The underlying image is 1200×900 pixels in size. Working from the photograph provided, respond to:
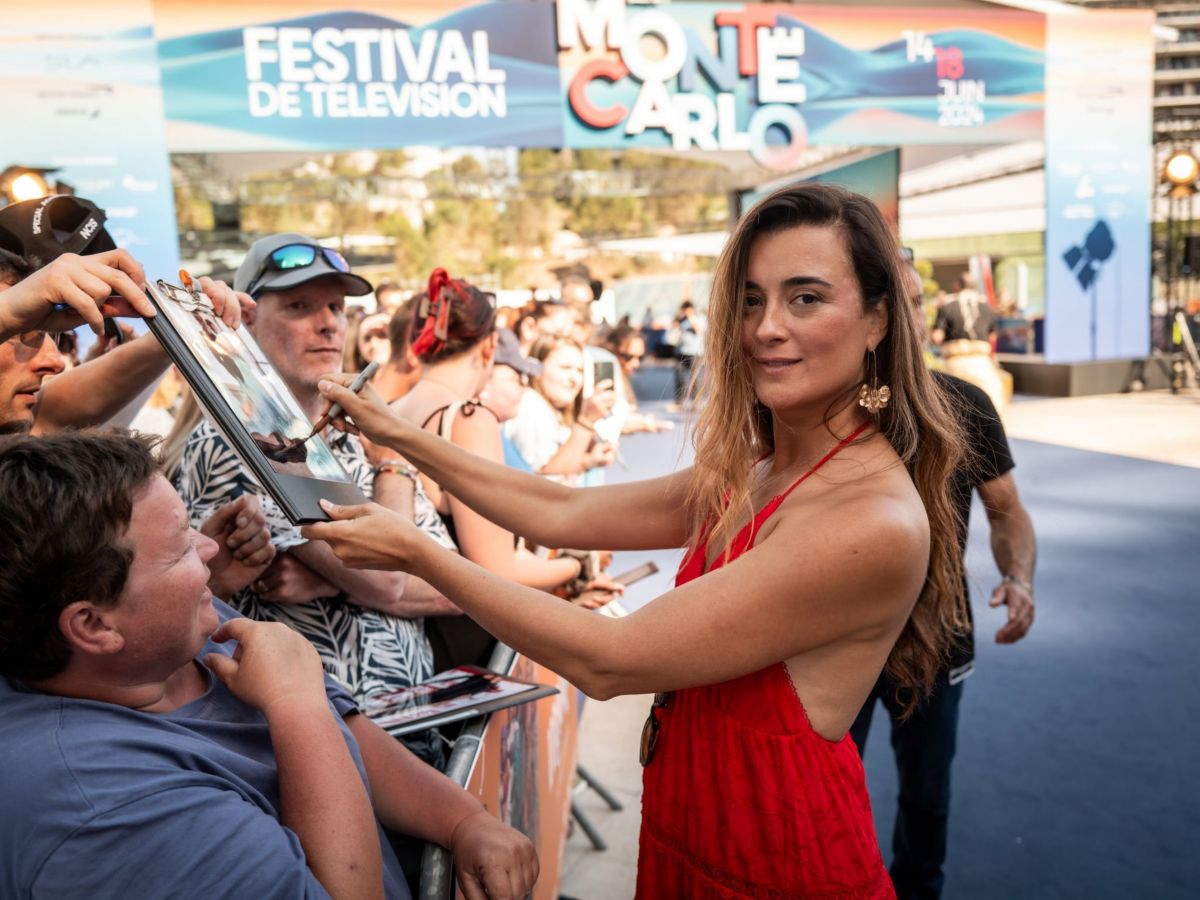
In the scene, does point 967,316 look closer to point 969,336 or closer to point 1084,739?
point 969,336

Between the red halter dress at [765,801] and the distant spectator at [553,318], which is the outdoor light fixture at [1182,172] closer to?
the distant spectator at [553,318]

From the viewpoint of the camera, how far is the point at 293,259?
2.20 metres

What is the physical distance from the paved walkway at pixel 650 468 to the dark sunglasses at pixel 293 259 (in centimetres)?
93

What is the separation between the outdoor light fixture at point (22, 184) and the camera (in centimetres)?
686

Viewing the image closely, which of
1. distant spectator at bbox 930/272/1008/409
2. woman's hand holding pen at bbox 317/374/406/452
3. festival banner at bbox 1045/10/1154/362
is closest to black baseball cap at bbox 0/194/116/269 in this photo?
woman's hand holding pen at bbox 317/374/406/452

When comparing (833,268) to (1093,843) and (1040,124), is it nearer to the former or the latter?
(1093,843)

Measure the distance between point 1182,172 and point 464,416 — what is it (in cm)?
1427

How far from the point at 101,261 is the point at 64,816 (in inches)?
29.1

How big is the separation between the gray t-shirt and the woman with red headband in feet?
4.14

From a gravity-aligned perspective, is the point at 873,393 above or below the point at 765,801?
above

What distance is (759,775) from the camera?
4.86 feet

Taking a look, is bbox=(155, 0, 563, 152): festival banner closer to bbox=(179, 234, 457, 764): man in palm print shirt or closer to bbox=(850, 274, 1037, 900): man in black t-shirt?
bbox=(179, 234, 457, 764): man in palm print shirt

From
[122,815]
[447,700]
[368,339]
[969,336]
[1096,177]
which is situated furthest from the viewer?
[1096,177]

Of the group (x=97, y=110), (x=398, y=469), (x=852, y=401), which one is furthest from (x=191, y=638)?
(x=97, y=110)
